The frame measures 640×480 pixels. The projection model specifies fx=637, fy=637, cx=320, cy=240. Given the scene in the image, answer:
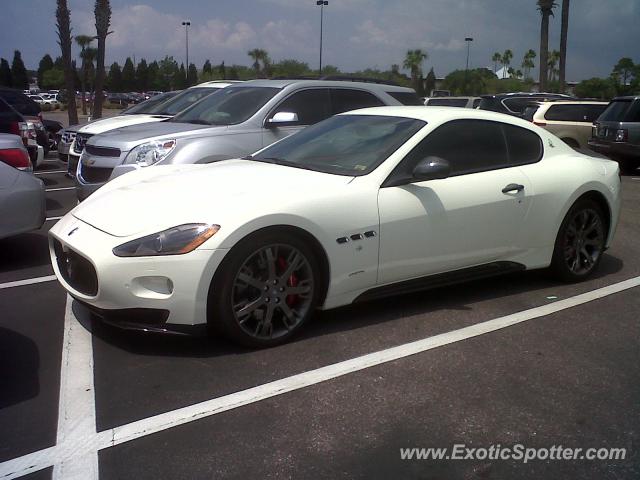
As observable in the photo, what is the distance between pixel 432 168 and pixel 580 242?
1.94 m

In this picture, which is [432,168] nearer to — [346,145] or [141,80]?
[346,145]

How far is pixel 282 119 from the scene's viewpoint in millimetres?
6957

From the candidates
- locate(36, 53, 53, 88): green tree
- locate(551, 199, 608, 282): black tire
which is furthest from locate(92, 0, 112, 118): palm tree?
locate(36, 53, 53, 88): green tree

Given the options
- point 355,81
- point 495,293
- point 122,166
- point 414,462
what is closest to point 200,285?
point 414,462

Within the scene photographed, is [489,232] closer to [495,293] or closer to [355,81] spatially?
[495,293]

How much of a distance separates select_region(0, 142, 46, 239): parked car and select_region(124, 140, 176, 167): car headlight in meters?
1.14

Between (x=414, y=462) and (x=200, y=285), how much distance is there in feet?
5.06

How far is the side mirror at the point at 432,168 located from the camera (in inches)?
166

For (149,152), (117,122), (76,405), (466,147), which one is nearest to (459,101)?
(117,122)

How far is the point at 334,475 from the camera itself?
105 inches

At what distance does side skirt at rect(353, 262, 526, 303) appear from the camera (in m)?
4.31

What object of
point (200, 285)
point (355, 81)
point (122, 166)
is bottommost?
point (200, 285)

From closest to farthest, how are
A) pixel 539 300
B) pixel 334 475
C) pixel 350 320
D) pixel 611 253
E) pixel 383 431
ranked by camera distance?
pixel 334 475
pixel 383 431
pixel 350 320
pixel 539 300
pixel 611 253

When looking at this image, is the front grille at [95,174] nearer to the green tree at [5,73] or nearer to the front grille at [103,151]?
the front grille at [103,151]
